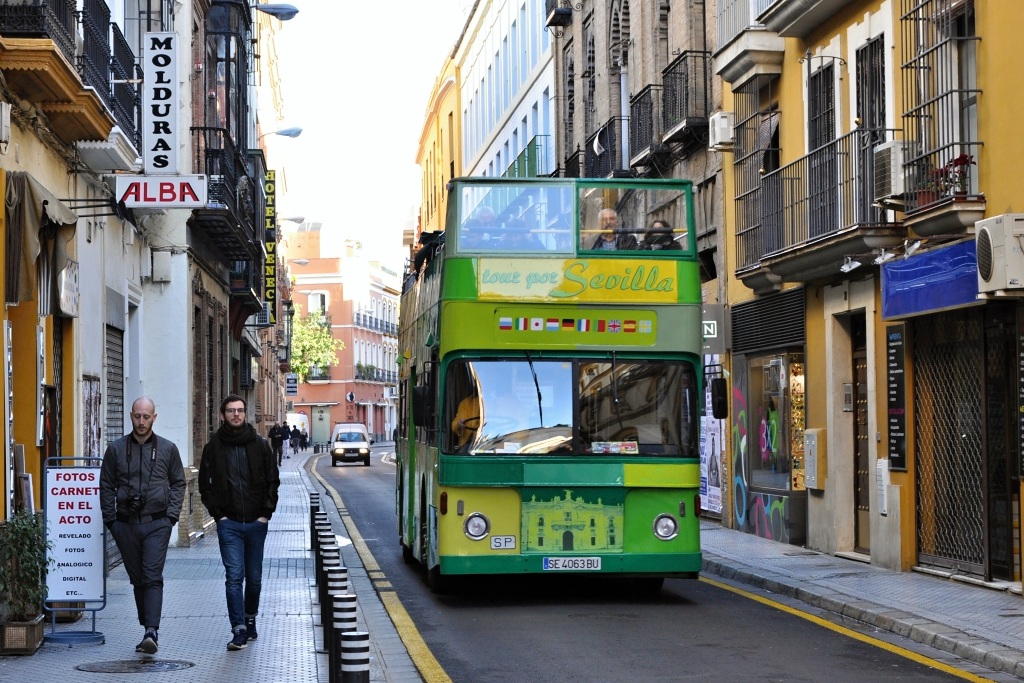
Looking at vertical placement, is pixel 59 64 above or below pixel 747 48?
below

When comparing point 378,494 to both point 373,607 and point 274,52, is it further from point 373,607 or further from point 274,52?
point 274,52

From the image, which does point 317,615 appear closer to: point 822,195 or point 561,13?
point 822,195

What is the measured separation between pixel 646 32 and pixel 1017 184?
15.7 meters

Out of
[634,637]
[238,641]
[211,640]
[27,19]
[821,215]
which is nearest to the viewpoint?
[238,641]

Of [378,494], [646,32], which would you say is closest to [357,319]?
[378,494]

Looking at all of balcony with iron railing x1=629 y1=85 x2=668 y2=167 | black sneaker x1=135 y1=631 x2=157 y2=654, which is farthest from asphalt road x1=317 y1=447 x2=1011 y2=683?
balcony with iron railing x1=629 y1=85 x2=668 y2=167

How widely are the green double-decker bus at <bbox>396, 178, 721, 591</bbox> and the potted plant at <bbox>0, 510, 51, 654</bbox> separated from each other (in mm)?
3841

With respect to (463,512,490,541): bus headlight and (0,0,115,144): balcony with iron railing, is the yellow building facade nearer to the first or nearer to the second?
(463,512,490,541): bus headlight

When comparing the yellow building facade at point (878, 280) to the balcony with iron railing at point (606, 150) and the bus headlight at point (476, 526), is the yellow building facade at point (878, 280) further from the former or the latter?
the balcony with iron railing at point (606, 150)

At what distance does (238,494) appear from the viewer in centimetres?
1124

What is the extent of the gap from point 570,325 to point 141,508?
450 centimetres

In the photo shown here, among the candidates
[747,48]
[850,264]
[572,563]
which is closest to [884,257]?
[850,264]

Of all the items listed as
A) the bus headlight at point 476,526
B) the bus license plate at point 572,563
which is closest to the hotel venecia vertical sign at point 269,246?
the bus headlight at point 476,526

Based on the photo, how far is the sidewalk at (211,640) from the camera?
1002 cm
